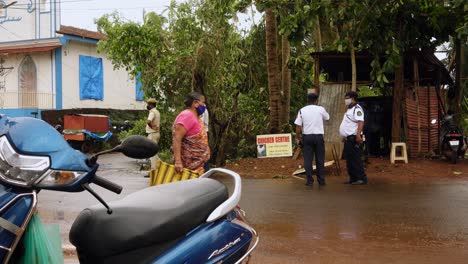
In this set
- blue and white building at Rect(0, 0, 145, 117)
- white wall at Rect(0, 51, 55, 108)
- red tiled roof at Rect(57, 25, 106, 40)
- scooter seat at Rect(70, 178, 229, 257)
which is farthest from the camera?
white wall at Rect(0, 51, 55, 108)

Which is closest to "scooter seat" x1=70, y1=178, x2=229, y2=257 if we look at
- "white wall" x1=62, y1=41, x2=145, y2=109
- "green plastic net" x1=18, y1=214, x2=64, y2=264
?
"green plastic net" x1=18, y1=214, x2=64, y2=264

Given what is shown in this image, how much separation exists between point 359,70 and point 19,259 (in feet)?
47.8

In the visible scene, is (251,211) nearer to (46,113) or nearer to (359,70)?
(359,70)

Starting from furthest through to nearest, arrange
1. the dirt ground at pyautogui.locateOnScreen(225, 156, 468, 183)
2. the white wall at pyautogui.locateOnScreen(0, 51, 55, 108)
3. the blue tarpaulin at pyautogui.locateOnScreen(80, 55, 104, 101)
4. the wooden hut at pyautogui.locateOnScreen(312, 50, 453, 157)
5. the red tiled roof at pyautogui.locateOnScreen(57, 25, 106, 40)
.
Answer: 1. the blue tarpaulin at pyautogui.locateOnScreen(80, 55, 104, 101)
2. the white wall at pyautogui.locateOnScreen(0, 51, 55, 108)
3. the red tiled roof at pyautogui.locateOnScreen(57, 25, 106, 40)
4. the wooden hut at pyautogui.locateOnScreen(312, 50, 453, 157)
5. the dirt ground at pyautogui.locateOnScreen(225, 156, 468, 183)

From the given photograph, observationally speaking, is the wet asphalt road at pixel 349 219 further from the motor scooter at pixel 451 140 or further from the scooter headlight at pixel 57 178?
the scooter headlight at pixel 57 178

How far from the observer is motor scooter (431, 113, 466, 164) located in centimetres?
1309

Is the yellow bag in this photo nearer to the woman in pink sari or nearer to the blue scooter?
the woman in pink sari

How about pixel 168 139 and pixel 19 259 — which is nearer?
pixel 19 259

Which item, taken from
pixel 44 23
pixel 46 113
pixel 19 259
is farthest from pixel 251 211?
pixel 44 23

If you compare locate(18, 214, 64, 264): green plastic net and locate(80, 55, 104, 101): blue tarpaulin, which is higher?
locate(80, 55, 104, 101): blue tarpaulin

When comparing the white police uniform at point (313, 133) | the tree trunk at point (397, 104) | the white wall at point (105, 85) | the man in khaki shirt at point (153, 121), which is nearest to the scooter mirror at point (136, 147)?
the white police uniform at point (313, 133)

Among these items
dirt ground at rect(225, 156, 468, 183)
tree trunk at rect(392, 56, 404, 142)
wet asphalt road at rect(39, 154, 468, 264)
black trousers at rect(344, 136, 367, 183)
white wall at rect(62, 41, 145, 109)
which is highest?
white wall at rect(62, 41, 145, 109)

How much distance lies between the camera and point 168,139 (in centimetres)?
1605

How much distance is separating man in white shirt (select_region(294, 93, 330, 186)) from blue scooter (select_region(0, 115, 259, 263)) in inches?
281
